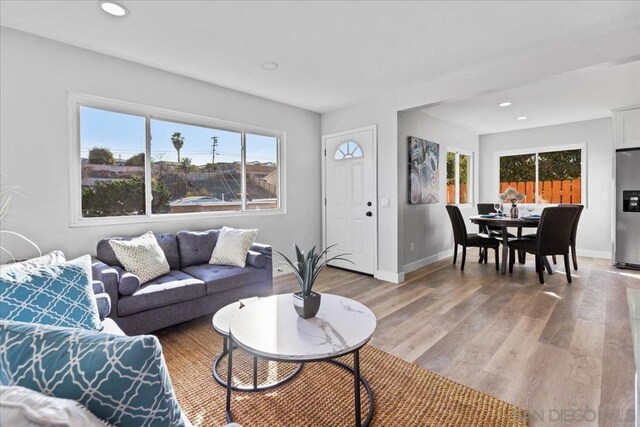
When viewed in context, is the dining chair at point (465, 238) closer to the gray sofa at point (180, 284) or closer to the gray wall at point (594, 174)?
the gray wall at point (594, 174)

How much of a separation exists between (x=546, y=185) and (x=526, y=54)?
4.19 m

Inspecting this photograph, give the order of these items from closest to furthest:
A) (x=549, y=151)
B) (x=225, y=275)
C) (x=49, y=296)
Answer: (x=49, y=296), (x=225, y=275), (x=549, y=151)

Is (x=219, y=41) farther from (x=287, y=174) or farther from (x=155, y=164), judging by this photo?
(x=287, y=174)

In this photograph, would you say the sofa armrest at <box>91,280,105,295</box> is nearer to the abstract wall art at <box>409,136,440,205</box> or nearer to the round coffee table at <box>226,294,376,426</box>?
the round coffee table at <box>226,294,376,426</box>

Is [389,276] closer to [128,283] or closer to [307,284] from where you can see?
[307,284]

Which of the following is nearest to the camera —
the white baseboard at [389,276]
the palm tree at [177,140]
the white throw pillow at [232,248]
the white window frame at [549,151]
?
the white throw pillow at [232,248]

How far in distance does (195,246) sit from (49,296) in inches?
69.9

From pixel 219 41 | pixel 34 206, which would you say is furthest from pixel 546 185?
pixel 34 206

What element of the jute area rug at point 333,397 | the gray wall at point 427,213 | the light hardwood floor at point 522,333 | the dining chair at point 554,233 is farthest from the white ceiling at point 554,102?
the jute area rug at point 333,397

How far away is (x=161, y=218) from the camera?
11.1 ft

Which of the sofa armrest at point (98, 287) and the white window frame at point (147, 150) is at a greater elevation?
the white window frame at point (147, 150)

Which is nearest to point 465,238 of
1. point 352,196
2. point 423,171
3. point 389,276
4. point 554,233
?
point 554,233

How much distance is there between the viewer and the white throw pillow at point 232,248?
3.23 m

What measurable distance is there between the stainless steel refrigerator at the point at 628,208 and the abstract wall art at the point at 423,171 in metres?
2.53
